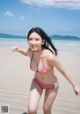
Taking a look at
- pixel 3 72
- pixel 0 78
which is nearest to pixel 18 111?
pixel 0 78

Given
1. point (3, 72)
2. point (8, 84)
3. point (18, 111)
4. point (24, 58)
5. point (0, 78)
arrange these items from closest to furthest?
point (18, 111), point (8, 84), point (0, 78), point (3, 72), point (24, 58)

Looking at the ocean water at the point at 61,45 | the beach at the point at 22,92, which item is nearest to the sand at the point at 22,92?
the beach at the point at 22,92

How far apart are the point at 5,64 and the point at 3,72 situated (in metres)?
1.24

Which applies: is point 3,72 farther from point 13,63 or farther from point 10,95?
point 10,95

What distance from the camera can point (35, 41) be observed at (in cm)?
325

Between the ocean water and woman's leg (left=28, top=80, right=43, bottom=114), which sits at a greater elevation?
woman's leg (left=28, top=80, right=43, bottom=114)

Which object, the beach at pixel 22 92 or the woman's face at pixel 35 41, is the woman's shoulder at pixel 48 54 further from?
the beach at pixel 22 92

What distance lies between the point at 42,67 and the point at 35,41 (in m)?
0.28

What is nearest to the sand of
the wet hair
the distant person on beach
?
the distant person on beach

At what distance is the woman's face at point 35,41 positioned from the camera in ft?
10.6

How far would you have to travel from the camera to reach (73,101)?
Answer: 182 inches

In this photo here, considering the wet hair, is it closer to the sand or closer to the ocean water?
the sand

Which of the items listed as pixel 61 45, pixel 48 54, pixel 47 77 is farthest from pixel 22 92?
pixel 61 45

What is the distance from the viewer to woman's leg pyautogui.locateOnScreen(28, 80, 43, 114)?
10.6ft
